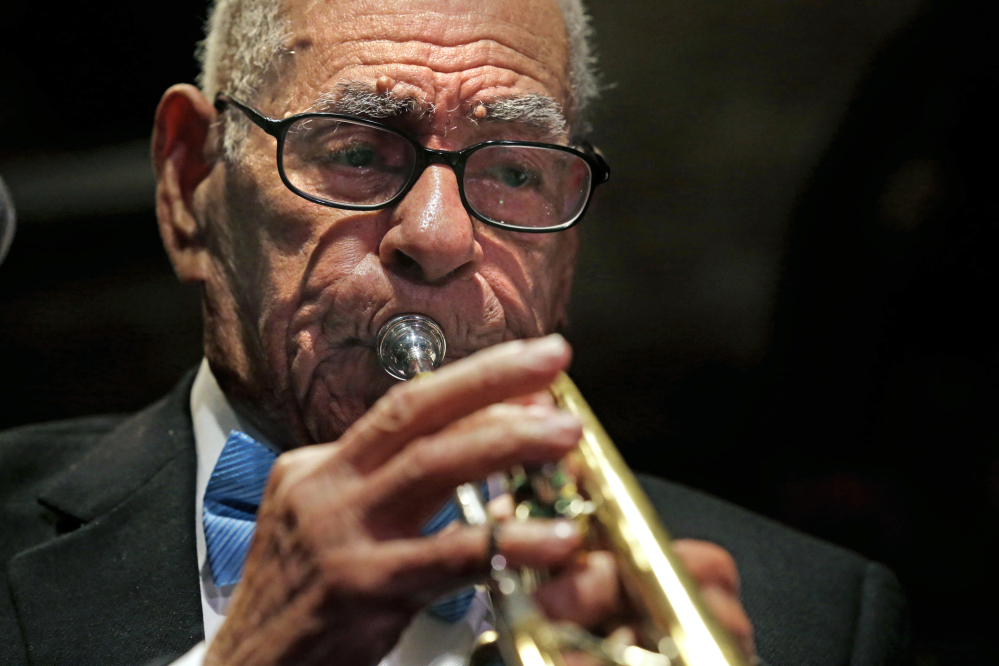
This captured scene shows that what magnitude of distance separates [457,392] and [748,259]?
1745mm

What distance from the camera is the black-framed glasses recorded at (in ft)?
4.93

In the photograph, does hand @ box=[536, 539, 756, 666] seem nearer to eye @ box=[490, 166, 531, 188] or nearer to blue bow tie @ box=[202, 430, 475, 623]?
blue bow tie @ box=[202, 430, 475, 623]

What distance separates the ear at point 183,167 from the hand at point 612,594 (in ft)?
3.48

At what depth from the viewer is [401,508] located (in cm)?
91

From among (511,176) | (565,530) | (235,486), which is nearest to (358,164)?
(511,176)

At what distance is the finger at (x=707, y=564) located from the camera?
3.43 ft

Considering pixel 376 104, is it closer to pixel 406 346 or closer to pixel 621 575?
pixel 406 346

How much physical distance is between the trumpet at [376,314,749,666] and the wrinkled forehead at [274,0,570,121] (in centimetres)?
72

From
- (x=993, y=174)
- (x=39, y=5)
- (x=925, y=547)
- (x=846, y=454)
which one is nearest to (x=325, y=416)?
(x=39, y=5)

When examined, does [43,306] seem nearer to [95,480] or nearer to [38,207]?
[38,207]

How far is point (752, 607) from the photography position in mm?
1826

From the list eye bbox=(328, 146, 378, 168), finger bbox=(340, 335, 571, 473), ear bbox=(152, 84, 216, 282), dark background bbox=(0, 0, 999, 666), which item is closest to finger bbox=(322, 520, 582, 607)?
finger bbox=(340, 335, 571, 473)

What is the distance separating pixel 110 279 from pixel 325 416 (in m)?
1.04

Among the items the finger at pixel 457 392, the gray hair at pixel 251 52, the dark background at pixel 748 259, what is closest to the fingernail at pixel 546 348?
the finger at pixel 457 392
